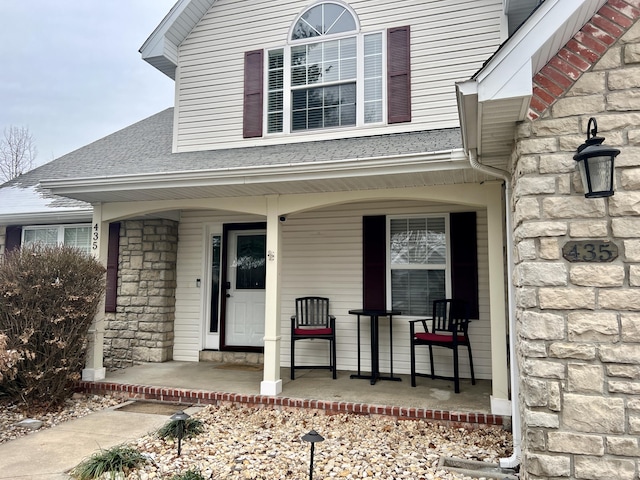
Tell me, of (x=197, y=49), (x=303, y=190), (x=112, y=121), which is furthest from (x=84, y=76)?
(x=303, y=190)

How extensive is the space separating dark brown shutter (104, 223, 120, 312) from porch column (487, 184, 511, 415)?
5.21 meters

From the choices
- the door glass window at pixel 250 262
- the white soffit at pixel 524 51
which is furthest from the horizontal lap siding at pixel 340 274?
the white soffit at pixel 524 51

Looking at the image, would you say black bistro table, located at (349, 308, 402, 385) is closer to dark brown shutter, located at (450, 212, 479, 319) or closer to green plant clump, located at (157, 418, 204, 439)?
dark brown shutter, located at (450, 212, 479, 319)

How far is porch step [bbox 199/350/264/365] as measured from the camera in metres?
6.09

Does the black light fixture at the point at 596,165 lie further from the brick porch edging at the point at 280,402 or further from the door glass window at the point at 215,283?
the door glass window at the point at 215,283

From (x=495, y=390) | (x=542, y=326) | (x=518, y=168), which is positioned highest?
(x=518, y=168)

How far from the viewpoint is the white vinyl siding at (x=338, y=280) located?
5.30m

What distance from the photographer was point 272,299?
4.71 metres

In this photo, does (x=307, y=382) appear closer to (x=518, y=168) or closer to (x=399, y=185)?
(x=399, y=185)

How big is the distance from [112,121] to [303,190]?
5095 centimetres

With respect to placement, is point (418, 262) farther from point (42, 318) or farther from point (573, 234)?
point (42, 318)

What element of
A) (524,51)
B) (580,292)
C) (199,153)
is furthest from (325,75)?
(580,292)

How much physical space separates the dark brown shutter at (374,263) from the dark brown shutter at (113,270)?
3.67 metres

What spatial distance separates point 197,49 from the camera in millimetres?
6320
